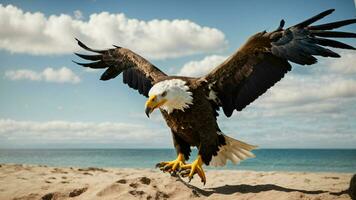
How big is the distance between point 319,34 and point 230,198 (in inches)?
89.3

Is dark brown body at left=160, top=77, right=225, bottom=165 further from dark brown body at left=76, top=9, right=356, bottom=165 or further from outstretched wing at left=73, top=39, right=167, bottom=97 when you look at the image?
outstretched wing at left=73, top=39, right=167, bottom=97

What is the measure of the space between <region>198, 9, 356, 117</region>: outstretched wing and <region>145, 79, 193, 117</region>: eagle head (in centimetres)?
34

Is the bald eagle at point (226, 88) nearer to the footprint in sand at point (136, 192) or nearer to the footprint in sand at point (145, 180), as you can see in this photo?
the footprint in sand at point (145, 180)

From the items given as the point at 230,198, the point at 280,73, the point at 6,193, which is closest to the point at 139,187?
the point at 230,198

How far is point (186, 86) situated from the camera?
468cm

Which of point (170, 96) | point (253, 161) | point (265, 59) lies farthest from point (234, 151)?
point (253, 161)

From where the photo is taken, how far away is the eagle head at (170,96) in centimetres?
443

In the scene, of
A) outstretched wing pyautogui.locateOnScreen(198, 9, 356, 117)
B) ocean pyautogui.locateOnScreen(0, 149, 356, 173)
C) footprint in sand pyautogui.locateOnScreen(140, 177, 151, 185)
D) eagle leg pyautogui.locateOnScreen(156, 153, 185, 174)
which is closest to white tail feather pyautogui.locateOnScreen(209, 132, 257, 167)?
outstretched wing pyautogui.locateOnScreen(198, 9, 356, 117)

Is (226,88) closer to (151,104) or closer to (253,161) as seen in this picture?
(151,104)

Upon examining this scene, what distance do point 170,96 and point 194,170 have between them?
0.98 meters

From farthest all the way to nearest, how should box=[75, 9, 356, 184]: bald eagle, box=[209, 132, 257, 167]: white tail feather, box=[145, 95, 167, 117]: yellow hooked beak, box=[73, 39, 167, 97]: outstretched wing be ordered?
box=[73, 39, 167, 97]: outstretched wing < box=[209, 132, 257, 167]: white tail feather < box=[75, 9, 356, 184]: bald eagle < box=[145, 95, 167, 117]: yellow hooked beak

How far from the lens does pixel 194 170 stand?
4707 mm

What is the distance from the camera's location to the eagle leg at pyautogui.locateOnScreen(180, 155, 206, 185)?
4695mm

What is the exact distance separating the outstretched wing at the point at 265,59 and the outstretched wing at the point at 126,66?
997mm
